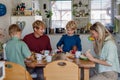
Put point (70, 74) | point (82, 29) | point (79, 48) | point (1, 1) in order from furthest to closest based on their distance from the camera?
point (82, 29)
point (1, 1)
point (79, 48)
point (70, 74)

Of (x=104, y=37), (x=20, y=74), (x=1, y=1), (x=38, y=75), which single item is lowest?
(x=38, y=75)

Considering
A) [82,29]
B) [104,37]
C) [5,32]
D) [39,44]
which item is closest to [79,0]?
[82,29]

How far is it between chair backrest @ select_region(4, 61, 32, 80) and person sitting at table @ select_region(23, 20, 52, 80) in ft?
2.37

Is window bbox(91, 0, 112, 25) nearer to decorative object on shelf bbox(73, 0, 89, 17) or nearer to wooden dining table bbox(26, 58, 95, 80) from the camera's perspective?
decorative object on shelf bbox(73, 0, 89, 17)

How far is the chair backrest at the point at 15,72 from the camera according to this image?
8.19 feet

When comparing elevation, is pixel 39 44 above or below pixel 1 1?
below

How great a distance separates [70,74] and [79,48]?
48.0 inches

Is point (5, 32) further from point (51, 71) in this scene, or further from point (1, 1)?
point (51, 71)

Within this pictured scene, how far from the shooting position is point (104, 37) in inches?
105

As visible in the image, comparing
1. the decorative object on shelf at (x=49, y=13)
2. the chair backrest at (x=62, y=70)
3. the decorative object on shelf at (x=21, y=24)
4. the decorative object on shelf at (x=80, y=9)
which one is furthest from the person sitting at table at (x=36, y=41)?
the decorative object on shelf at (x=80, y=9)

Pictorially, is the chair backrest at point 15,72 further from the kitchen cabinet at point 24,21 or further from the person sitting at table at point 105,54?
the kitchen cabinet at point 24,21

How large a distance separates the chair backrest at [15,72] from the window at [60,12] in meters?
4.63

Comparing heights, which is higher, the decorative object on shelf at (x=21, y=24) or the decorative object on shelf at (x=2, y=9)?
the decorative object on shelf at (x=2, y=9)

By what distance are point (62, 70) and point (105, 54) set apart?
1.69 feet
